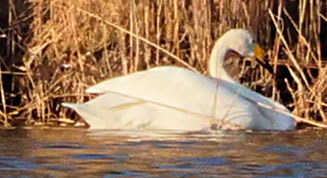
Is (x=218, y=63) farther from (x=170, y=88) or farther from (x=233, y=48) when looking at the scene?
(x=170, y=88)

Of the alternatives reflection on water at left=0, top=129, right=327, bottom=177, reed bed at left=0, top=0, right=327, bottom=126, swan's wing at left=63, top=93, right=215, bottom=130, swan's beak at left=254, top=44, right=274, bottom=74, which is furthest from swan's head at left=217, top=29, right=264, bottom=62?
reflection on water at left=0, top=129, right=327, bottom=177

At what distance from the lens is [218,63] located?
8711 millimetres

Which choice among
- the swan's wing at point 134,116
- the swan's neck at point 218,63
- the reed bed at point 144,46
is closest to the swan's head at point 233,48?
the swan's neck at point 218,63

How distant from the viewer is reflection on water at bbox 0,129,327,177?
5281 mm

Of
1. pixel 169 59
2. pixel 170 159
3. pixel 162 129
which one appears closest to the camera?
pixel 170 159

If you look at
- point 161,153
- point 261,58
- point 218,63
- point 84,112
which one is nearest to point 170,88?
point 84,112

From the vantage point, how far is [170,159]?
578 centimetres

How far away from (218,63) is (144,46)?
637 mm

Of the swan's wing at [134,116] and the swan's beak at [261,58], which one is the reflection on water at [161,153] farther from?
the swan's beak at [261,58]

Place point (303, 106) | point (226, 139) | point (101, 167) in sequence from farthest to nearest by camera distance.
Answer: point (303, 106), point (226, 139), point (101, 167)

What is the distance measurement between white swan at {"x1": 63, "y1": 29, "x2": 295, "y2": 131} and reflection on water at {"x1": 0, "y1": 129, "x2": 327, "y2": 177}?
21 cm

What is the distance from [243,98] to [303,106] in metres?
0.54

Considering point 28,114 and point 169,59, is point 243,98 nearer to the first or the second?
point 169,59

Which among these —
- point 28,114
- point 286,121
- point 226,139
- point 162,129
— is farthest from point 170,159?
point 28,114
